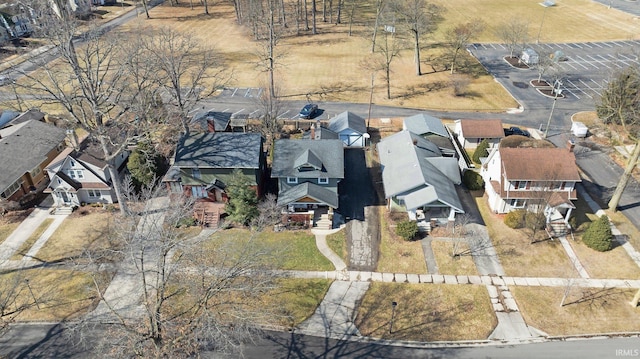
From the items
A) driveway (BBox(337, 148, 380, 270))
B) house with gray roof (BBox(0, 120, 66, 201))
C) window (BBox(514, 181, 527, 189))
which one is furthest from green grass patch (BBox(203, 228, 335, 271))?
house with gray roof (BBox(0, 120, 66, 201))

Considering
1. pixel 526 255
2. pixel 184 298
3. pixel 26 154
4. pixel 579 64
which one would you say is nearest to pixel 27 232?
pixel 26 154

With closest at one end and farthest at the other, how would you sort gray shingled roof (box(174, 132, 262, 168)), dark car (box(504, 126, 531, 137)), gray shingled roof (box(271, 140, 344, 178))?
gray shingled roof (box(174, 132, 262, 168)) → gray shingled roof (box(271, 140, 344, 178)) → dark car (box(504, 126, 531, 137))

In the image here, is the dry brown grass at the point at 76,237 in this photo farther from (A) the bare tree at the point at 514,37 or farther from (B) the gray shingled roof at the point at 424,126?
(A) the bare tree at the point at 514,37

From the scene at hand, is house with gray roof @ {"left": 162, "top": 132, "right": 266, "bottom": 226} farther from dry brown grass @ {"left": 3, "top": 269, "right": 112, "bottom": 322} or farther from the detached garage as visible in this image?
the detached garage

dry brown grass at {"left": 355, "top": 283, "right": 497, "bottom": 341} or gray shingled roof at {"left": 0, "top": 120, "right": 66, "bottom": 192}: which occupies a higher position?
gray shingled roof at {"left": 0, "top": 120, "right": 66, "bottom": 192}

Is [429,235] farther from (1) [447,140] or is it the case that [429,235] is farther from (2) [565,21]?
(2) [565,21]

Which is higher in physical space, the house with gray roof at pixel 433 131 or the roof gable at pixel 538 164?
the roof gable at pixel 538 164

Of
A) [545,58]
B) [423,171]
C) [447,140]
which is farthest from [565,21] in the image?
[423,171]

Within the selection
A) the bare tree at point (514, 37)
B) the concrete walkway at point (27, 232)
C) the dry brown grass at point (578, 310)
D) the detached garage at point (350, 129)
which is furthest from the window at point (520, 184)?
the bare tree at point (514, 37)
